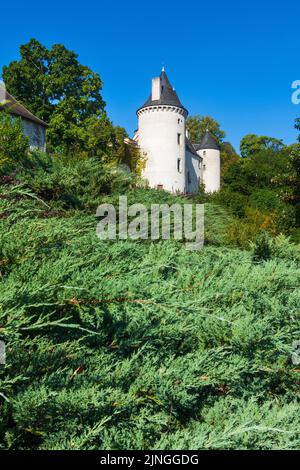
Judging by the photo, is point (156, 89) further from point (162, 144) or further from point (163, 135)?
point (162, 144)

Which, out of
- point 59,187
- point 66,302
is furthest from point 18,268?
point 59,187

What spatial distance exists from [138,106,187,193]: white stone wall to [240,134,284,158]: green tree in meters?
23.1

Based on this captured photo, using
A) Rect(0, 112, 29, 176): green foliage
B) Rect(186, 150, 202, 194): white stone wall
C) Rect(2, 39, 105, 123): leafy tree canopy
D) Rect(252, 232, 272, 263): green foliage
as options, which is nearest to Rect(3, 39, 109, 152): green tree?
Rect(2, 39, 105, 123): leafy tree canopy

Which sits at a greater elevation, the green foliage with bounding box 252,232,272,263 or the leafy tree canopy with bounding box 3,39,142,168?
the leafy tree canopy with bounding box 3,39,142,168

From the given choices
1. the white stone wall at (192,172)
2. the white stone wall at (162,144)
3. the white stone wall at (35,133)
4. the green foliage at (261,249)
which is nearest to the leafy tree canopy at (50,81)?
the white stone wall at (35,133)

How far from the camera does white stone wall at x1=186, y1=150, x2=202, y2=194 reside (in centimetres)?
4339

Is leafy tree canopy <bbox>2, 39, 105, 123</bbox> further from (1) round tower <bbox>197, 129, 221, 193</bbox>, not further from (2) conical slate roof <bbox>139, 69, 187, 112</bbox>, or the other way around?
(1) round tower <bbox>197, 129, 221, 193</bbox>

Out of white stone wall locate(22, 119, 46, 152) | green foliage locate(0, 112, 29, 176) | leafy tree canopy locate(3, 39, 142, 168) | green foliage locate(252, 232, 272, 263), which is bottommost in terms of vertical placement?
green foliage locate(252, 232, 272, 263)

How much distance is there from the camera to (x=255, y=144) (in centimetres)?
5638

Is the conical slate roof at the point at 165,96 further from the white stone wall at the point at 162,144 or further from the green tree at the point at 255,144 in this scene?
the green tree at the point at 255,144

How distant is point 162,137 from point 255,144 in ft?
82.5

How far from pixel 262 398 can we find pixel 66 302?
136 centimetres

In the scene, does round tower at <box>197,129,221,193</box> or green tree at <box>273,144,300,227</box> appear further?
round tower at <box>197,129,221,193</box>

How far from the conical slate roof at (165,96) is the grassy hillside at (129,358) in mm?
36794
